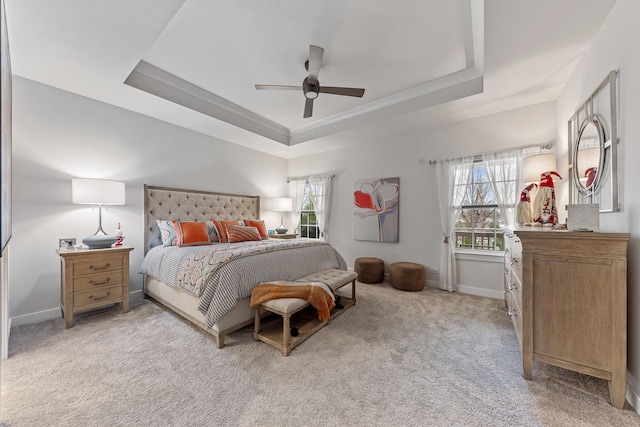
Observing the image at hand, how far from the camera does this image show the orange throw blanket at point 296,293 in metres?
2.20

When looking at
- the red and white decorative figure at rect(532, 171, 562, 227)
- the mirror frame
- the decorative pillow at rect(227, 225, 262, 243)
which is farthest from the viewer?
the decorative pillow at rect(227, 225, 262, 243)

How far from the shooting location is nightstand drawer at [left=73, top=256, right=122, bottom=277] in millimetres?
2520

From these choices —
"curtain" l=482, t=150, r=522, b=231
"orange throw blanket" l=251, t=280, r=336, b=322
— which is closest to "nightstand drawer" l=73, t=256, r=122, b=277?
"orange throw blanket" l=251, t=280, r=336, b=322

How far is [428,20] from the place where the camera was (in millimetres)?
2193

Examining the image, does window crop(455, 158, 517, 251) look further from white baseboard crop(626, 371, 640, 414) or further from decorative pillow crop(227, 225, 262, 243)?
decorative pillow crop(227, 225, 262, 243)

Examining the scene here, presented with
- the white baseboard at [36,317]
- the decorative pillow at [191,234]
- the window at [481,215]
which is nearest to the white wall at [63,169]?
the white baseboard at [36,317]

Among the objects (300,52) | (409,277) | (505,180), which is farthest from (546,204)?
(300,52)

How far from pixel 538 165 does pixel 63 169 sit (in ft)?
17.1

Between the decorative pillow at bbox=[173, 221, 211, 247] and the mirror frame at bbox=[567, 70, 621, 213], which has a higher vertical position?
the mirror frame at bbox=[567, 70, 621, 213]

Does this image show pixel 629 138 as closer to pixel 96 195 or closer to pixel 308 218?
pixel 96 195

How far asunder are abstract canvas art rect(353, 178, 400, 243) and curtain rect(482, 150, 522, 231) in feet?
4.44

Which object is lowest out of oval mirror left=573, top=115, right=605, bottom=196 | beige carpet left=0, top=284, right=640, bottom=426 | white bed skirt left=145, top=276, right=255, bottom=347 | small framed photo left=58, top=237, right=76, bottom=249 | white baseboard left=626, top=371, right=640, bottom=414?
beige carpet left=0, top=284, right=640, bottom=426

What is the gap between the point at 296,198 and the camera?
5668mm

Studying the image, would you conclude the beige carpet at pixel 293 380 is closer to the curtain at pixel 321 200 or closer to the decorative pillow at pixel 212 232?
the decorative pillow at pixel 212 232
